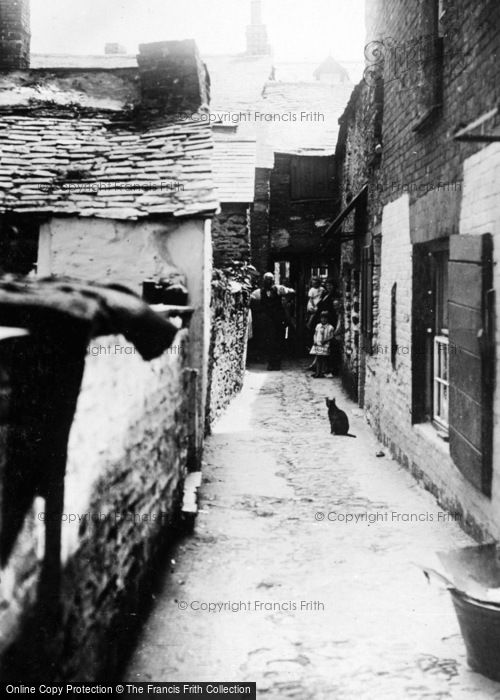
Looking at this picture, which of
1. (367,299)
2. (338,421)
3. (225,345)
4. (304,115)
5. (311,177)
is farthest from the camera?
(304,115)

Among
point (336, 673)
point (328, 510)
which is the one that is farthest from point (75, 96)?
point (336, 673)

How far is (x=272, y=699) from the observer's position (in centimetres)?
343

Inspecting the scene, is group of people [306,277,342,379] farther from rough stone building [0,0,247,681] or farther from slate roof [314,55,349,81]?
slate roof [314,55,349,81]

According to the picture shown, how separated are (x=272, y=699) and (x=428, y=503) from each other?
11.6 ft

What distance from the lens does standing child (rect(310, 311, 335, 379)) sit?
1553 cm

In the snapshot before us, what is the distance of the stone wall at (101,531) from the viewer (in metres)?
2.46

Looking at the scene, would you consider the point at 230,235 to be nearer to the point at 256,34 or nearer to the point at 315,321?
the point at 315,321

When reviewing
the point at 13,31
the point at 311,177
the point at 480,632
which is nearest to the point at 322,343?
the point at 311,177

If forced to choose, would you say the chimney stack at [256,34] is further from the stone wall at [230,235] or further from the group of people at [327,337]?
the stone wall at [230,235]

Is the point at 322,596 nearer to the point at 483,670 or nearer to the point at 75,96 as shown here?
the point at 483,670

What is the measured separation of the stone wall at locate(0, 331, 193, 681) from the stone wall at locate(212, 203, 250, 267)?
399 inches

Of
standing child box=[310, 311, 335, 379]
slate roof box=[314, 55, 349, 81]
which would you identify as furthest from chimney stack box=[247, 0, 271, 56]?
standing child box=[310, 311, 335, 379]

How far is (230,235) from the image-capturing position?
49.6 feet

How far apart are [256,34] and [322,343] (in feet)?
72.0
